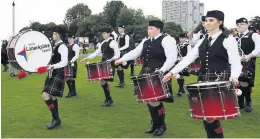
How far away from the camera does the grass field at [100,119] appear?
19.2 ft

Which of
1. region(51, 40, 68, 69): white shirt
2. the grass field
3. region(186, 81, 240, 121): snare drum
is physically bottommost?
the grass field

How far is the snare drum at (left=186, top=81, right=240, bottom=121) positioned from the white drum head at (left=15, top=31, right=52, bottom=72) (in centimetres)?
296

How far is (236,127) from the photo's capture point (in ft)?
20.1

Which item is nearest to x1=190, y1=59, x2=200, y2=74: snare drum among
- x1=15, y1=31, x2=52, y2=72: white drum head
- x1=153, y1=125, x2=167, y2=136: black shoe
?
x1=153, y1=125, x2=167, y2=136: black shoe

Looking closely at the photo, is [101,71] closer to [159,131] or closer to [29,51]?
[29,51]

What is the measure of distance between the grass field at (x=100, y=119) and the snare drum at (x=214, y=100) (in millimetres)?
1763

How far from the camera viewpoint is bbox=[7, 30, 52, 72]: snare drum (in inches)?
224

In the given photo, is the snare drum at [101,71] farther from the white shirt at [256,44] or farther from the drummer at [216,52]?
the drummer at [216,52]

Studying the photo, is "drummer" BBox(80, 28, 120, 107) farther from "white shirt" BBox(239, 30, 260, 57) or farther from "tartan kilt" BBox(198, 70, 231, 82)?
"tartan kilt" BBox(198, 70, 231, 82)

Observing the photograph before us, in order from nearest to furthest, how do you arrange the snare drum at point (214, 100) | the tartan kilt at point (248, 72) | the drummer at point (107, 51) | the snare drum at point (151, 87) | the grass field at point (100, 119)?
the snare drum at point (214, 100) → the snare drum at point (151, 87) → the grass field at point (100, 119) → the tartan kilt at point (248, 72) → the drummer at point (107, 51)

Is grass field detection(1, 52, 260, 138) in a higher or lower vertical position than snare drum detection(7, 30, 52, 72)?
lower

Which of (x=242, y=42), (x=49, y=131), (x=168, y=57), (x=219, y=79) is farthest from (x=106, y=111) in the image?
(x=219, y=79)

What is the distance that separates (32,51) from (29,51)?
0.21 ft

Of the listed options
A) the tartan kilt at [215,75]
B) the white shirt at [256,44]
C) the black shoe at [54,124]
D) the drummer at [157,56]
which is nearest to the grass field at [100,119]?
the black shoe at [54,124]
